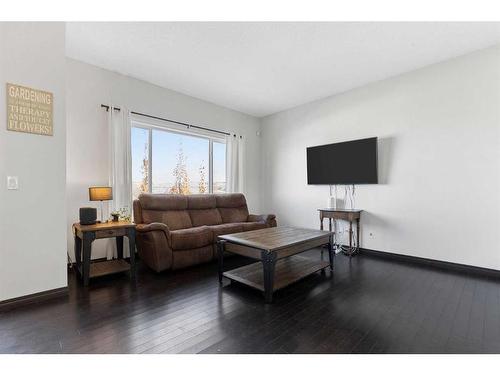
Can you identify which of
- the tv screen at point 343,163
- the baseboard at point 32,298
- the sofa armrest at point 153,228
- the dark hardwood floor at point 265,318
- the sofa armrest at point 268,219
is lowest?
the dark hardwood floor at point 265,318

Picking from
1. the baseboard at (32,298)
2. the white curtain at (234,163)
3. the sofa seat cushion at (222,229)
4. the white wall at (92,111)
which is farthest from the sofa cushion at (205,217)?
the baseboard at (32,298)

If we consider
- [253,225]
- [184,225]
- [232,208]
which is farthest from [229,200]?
[184,225]

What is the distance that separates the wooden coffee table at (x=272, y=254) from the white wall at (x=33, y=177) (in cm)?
161

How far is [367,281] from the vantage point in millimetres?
2793

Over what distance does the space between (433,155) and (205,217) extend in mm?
3415

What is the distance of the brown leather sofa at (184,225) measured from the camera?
10.1 feet

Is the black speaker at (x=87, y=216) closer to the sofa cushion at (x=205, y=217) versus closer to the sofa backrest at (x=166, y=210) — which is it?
the sofa backrest at (x=166, y=210)

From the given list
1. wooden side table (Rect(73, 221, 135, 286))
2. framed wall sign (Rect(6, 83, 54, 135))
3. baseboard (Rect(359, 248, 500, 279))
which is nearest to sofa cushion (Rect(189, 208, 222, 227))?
wooden side table (Rect(73, 221, 135, 286))

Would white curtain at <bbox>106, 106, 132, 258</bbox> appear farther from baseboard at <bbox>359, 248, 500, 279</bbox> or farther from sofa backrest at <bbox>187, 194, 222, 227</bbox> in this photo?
baseboard at <bbox>359, 248, 500, 279</bbox>

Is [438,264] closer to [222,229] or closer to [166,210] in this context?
[222,229]

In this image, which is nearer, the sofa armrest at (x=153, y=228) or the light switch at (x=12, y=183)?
the light switch at (x=12, y=183)

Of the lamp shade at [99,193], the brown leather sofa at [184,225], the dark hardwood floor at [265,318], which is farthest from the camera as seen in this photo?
the brown leather sofa at [184,225]
